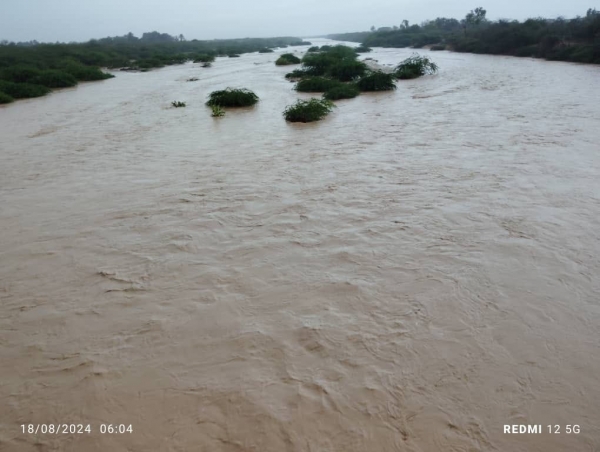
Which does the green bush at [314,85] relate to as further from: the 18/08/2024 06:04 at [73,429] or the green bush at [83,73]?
the 18/08/2024 06:04 at [73,429]

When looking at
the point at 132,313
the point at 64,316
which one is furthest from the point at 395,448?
the point at 64,316

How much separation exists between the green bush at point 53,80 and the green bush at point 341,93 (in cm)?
1342

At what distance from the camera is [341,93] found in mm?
15008

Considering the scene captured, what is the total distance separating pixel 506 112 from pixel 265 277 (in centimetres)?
1035

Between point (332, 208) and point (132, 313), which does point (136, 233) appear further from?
point (332, 208)

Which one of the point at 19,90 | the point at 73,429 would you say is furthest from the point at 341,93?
the point at 73,429

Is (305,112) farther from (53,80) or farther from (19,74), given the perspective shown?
(19,74)

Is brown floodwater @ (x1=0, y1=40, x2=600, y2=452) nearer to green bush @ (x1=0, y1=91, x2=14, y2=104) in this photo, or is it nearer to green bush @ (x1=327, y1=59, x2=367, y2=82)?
green bush @ (x1=0, y1=91, x2=14, y2=104)

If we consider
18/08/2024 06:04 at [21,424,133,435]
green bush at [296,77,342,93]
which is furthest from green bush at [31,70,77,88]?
18/08/2024 06:04 at [21,424,133,435]

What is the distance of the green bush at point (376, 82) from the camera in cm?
1633

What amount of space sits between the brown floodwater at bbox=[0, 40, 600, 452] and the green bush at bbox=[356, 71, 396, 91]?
9.55 m

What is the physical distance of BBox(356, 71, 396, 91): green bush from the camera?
16.3 meters


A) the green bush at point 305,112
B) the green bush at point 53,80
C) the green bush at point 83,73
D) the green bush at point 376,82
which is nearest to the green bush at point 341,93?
the green bush at point 376,82

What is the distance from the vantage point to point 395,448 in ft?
7.13
